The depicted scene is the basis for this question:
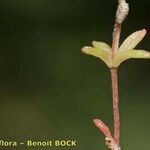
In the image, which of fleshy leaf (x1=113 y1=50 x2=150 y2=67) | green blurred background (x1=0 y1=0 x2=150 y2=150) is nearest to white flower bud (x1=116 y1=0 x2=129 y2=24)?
fleshy leaf (x1=113 y1=50 x2=150 y2=67)

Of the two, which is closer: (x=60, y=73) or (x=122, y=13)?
(x=122, y=13)

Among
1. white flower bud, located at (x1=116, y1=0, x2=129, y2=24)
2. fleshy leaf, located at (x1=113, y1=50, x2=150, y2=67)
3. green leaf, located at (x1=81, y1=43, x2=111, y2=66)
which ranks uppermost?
white flower bud, located at (x1=116, y1=0, x2=129, y2=24)

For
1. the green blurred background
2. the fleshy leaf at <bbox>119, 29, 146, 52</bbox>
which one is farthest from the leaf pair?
the green blurred background

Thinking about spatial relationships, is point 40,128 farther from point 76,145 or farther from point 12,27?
point 12,27

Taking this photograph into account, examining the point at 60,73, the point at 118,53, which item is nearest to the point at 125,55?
the point at 118,53

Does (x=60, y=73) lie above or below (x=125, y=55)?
above

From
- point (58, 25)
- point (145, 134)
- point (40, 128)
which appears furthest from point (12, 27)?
point (145, 134)

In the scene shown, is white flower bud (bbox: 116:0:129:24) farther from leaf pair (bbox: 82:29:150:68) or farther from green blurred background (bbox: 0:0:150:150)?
green blurred background (bbox: 0:0:150:150)

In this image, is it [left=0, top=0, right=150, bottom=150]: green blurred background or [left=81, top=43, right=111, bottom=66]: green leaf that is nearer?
[left=81, top=43, right=111, bottom=66]: green leaf

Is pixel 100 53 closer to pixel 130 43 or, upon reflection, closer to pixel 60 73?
pixel 130 43

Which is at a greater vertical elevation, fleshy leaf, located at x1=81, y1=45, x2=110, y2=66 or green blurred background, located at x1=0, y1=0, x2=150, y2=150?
green blurred background, located at x1=0, y1=0, x2=150, y2=150
